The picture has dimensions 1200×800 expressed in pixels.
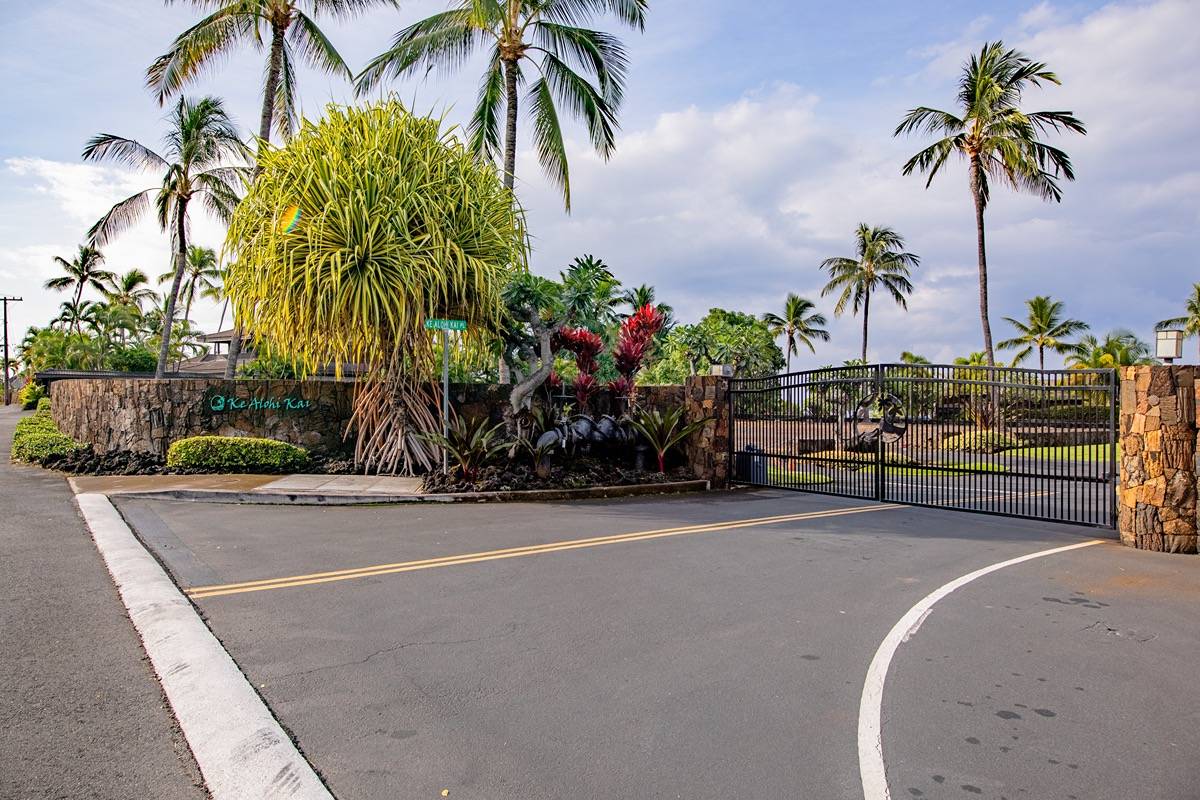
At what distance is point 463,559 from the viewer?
7.36 m

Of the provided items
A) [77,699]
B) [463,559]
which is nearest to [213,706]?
[77,699]

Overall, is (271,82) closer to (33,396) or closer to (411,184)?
(411,184)

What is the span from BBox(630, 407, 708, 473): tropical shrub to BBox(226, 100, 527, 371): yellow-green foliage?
337 centimetres

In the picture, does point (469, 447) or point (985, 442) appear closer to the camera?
point (985, 442)

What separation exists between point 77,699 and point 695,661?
11.4ft

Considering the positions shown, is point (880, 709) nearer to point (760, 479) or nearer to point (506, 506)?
point (506, 506)

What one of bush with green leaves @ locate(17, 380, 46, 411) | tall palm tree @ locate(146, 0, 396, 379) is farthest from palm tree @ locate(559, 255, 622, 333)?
bush with green leaves @ locate(17, 380, 46, 411)

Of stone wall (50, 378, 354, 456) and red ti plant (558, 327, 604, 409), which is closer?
red ti plant (558, 327, 604, 409)

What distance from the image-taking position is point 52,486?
1200cm

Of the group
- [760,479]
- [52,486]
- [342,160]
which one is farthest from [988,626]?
[52,486]

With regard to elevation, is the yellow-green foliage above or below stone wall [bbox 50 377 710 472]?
above

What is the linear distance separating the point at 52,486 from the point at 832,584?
39.9 feet

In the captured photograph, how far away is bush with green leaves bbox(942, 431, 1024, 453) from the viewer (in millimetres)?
10883

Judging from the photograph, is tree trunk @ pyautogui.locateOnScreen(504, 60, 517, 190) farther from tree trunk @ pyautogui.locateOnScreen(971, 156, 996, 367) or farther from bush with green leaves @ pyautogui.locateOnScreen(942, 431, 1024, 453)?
tree trunk @ pyautogui.locateOnScreen(971, 156, 996, 367)
